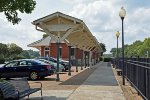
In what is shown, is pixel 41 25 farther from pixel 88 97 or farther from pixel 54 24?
pixel 88 97

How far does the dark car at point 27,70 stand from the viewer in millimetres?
23156

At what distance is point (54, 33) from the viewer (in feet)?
82.9

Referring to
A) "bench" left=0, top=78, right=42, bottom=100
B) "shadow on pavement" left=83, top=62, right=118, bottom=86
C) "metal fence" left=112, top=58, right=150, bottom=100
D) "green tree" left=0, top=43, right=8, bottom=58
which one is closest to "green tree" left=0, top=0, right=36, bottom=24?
"bench" left=0, top=78, right=42, bottom=100

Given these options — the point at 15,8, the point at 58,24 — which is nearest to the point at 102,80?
the point at 58,24

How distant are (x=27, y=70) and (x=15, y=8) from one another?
11.7 meters

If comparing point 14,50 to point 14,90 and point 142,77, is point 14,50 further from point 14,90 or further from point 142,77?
point 14,90

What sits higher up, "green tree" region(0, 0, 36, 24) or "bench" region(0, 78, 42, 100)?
"green tree" region(0, 0, 36, 24)

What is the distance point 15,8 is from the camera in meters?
11.9

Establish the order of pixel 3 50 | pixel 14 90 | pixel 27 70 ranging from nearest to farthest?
pixel 14 90, pixel 27 70, pixel 3 50

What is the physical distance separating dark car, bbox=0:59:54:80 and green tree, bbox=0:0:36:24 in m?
11.2

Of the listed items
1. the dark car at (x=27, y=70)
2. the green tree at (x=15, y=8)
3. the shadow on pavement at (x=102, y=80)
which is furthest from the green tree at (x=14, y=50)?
the green tree at (x=15, y=8)

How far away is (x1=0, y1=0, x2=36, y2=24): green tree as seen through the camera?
38.2 ft

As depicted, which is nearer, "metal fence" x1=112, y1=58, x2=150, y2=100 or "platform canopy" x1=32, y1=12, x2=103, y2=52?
"metal fence" x1=112, y1=58, x2=150, y2=100

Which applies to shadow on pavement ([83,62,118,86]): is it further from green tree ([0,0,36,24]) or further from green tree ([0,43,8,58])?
green tree ([0,43,8,58])
